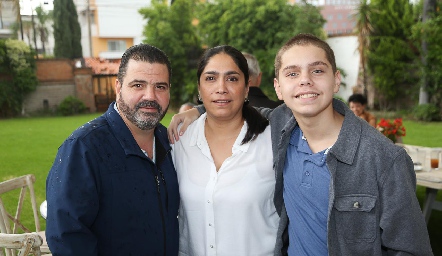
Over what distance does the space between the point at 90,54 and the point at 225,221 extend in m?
34.1

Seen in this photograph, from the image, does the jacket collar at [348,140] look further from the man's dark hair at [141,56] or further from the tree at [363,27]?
the tree at [363,27]

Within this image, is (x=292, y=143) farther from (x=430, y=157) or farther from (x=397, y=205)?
(x=430, y=157)

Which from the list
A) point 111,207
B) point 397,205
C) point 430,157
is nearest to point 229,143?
point 111,207

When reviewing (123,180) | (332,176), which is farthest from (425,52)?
(123,180)

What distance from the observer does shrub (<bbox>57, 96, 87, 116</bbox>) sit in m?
24.2

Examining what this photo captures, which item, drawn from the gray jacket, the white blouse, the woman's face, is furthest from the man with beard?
the gray jacket

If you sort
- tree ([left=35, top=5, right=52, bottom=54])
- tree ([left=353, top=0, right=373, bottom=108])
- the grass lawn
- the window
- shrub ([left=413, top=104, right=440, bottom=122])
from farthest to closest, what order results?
the window < tree ([left=35, top=5, right=52, bottom=54]) < tree ([left=353, top=0, right=373, bottom=108]) < shrub ([left=413, top=104, right=440, bottom=122]) < the grass lawn

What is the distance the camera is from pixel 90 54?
3362cm

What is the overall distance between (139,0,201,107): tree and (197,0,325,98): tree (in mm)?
2768

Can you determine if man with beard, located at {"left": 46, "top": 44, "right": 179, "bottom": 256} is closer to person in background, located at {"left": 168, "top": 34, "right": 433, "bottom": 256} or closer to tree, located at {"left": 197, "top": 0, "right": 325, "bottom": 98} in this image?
person in background, located at {"left": 168, "top": 34, "right": 433, "bottom": 256}

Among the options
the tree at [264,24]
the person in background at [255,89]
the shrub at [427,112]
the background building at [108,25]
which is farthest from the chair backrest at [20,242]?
the background building at [108,25]

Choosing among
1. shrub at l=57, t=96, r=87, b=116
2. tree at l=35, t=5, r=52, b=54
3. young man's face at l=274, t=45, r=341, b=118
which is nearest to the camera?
young man's face at l=274, t=45, r=341, b=118

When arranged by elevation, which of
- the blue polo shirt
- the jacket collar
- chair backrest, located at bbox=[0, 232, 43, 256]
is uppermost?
the jacket collar

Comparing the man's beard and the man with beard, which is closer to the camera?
the man with beard
